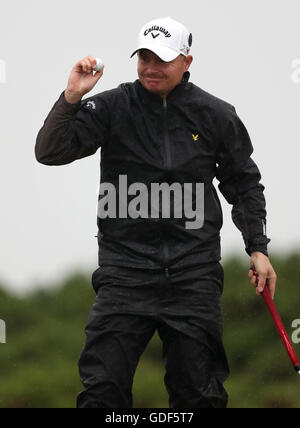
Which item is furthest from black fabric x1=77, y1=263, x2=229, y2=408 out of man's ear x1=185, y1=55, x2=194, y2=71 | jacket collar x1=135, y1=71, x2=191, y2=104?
man's ear x1=185, y1=55, x2=194, y2=71

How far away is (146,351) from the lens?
41.2 ft

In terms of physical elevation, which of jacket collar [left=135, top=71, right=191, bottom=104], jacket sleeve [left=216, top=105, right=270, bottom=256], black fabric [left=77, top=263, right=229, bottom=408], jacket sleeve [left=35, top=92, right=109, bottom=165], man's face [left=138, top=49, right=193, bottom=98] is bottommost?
black fabric [left=77, top=263, right=229, bottom=408]

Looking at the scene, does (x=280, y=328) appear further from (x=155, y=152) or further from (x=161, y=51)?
(x=161, y=51)

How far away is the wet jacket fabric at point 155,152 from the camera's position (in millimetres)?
5922

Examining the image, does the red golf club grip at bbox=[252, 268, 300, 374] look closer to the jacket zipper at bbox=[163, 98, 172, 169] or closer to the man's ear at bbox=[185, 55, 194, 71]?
the jacket zipper at bbox=[163, 98, 172, 169]

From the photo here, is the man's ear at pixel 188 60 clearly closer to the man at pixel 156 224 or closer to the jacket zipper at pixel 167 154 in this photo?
the man at pixel 156 224

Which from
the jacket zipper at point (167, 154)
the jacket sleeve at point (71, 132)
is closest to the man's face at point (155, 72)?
the jacket zipper at point (167, 154)

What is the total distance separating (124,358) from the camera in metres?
5.80

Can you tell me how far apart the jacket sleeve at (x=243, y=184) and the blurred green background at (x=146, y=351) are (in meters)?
5.46

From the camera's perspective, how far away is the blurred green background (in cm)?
1196

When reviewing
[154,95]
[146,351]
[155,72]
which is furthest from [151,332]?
[146,351]

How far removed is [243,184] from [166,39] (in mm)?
987

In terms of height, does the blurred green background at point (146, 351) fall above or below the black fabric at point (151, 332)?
below

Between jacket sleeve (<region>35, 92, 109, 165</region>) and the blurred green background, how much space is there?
6.21 metres
